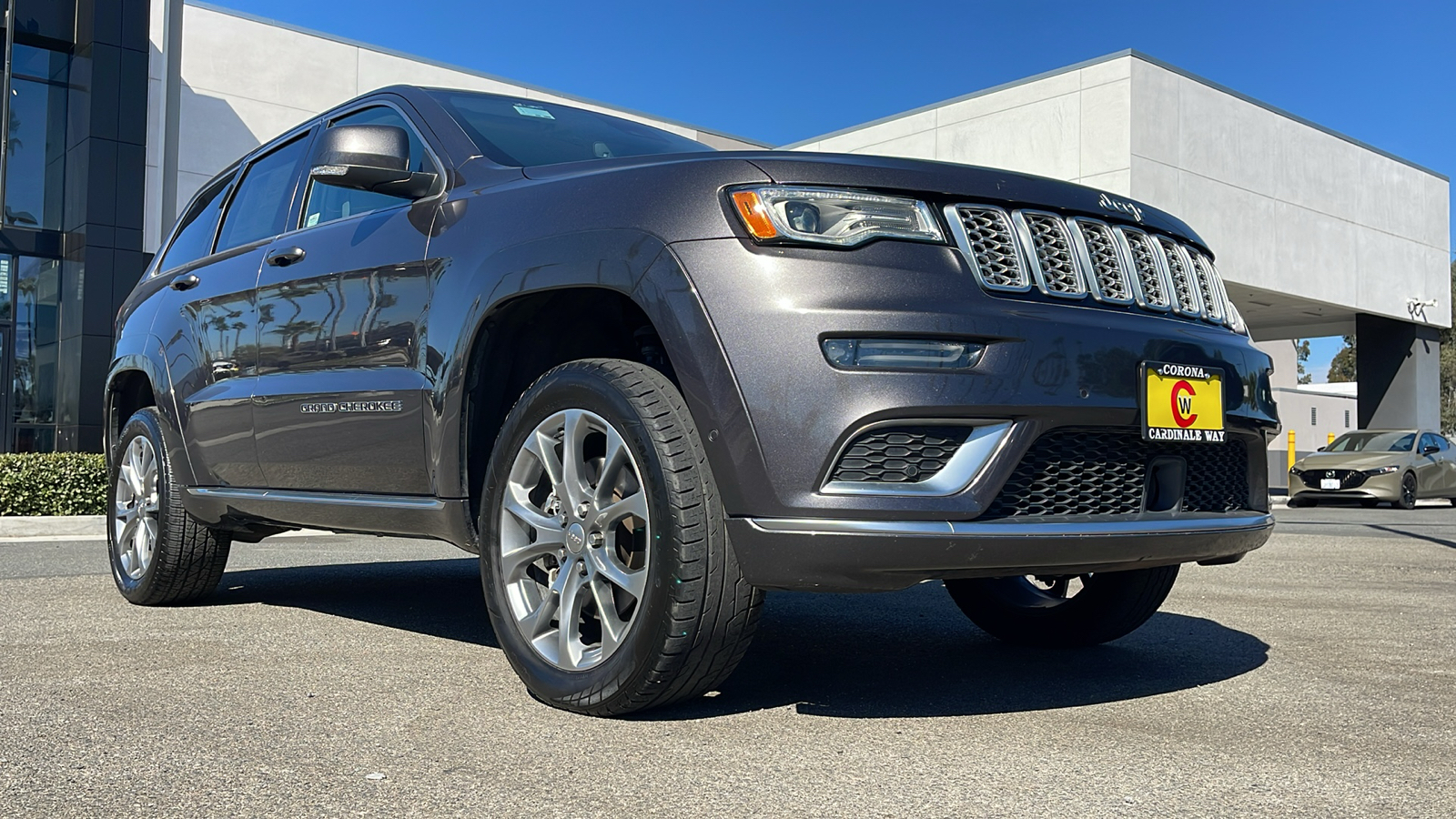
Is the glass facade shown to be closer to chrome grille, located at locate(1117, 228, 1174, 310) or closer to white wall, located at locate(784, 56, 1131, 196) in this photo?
white wall, located at locate(784, 56, 1131, 196)

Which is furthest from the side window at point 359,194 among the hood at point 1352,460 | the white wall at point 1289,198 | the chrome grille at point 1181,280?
the white wall at point 1289,198

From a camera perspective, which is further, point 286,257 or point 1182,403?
point 286,257

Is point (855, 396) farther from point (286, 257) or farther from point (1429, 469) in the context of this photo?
point (1429, 469)

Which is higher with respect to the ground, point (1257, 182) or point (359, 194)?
point (1257, 182)

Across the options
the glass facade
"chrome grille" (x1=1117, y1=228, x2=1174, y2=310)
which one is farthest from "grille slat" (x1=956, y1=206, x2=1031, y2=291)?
the glass facade

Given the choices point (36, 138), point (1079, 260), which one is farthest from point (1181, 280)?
point (36, 138)

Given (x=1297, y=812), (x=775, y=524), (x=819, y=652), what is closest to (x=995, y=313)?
(x=775, y=524)

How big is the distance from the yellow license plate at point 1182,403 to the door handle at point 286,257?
275 centimetres

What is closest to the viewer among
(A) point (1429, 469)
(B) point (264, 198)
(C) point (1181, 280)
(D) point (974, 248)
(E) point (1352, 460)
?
(D) point (974, 248)

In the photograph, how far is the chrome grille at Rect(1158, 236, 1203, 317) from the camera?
343 cm

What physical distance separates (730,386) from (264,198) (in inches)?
114

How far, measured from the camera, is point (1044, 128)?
2223cm

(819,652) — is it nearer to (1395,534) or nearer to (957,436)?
(957,436)

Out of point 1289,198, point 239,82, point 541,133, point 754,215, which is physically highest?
point 239,82
